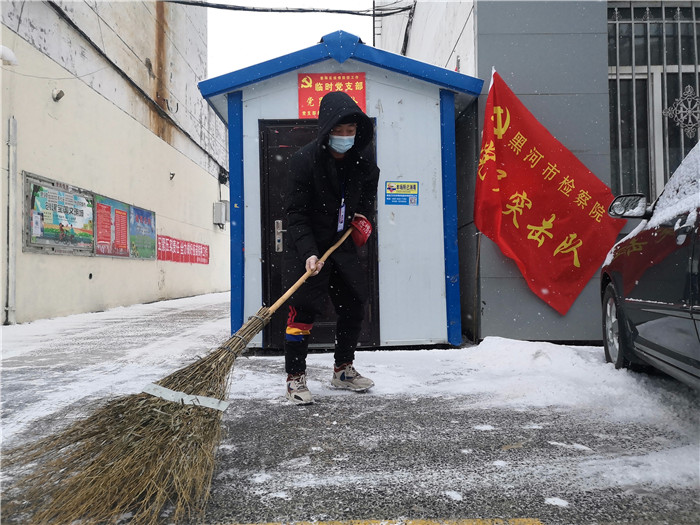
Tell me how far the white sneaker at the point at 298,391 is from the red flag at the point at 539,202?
2.52 meters

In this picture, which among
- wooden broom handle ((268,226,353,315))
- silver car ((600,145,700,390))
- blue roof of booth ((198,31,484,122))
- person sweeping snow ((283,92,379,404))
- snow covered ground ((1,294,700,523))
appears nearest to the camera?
snow covered ground ((1,294,700,523))

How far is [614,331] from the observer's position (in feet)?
11.7

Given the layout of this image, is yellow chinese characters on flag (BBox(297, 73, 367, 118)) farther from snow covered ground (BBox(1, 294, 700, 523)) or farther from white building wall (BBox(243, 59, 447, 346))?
snow covered ground (BBox(1, 294, 700, 523))

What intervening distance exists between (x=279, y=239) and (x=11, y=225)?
447 centimetres

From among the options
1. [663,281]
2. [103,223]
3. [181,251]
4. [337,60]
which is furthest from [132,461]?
[181,251]

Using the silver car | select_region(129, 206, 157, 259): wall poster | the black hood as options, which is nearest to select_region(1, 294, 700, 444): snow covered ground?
the silver car

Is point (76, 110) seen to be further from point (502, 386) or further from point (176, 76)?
point (502, 386)

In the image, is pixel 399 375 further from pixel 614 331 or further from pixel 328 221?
pixel 614 331

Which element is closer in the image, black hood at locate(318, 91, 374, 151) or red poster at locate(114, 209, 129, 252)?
black hood at locate(318, 91, 374, 151)

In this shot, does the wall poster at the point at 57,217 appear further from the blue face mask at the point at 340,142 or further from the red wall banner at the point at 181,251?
the blue face mask at the point at 340,142

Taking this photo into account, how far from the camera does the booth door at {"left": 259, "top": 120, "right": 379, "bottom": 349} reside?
4.66 m

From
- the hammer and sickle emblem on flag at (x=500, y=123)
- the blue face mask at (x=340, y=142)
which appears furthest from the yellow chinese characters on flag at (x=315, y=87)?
the blue face mask at (x=340, y=142)

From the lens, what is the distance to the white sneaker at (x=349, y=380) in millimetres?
3242

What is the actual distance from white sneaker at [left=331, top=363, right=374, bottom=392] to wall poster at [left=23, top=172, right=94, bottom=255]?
5.89 metres
